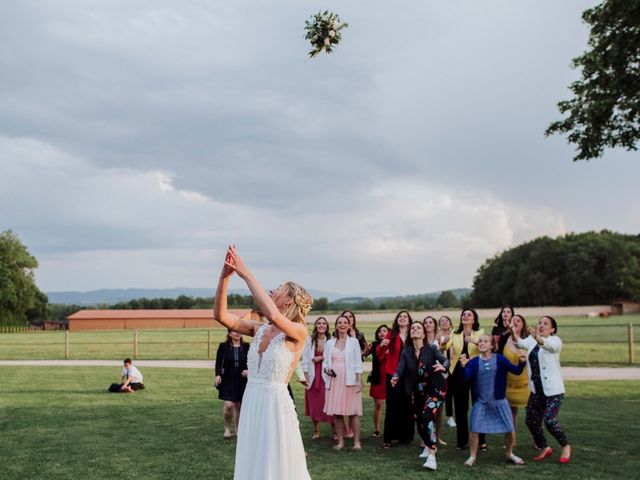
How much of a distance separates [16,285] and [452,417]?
325ft

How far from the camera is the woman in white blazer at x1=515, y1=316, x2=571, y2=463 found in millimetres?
9706

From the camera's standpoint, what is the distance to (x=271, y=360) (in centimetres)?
507

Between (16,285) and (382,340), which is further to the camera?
(16,285)

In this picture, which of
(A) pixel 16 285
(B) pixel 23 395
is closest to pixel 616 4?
(B) pixel 23 395

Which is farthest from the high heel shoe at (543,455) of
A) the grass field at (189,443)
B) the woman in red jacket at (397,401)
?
the woman in red jacket at (397,401)

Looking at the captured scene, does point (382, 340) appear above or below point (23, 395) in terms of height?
above

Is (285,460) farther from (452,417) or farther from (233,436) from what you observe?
(452,417)

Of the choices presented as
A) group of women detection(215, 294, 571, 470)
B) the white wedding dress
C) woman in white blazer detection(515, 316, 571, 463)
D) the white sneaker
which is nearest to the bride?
the white wedding dress

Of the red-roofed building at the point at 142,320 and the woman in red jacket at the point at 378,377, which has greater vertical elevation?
the woman in red jacket at the point at 378,377

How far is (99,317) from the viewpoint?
273ft

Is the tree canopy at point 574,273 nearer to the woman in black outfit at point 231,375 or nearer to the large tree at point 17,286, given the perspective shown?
the large tree at point 17,286

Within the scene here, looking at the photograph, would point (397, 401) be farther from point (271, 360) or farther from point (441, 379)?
point (271, 360)

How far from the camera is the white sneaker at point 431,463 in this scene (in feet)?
30.0

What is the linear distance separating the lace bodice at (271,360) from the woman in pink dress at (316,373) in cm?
627
